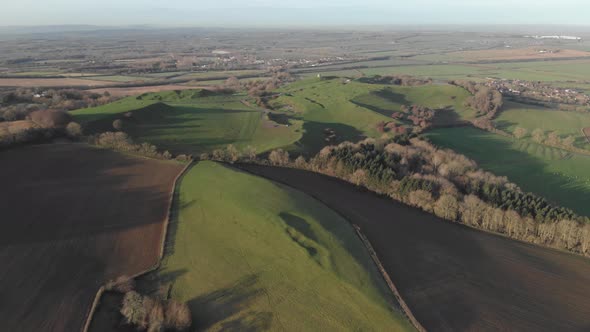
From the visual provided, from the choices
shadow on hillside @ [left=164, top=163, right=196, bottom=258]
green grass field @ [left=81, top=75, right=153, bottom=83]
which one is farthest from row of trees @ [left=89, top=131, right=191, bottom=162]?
green grass field @ [left=81, top=75, right=153, bottom=83]

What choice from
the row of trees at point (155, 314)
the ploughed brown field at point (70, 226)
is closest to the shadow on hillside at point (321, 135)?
the ploughed brown field at point (70, 226)

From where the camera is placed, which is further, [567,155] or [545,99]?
[545,99]

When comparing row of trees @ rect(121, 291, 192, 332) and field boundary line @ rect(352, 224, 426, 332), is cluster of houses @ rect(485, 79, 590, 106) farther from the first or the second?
row of trees @ rect(121, 291, 192, 332)

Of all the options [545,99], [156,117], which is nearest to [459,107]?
[545,99]

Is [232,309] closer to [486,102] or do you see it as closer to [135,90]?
[486,102]

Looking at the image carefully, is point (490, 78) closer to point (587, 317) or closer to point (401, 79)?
point (401, 79)
